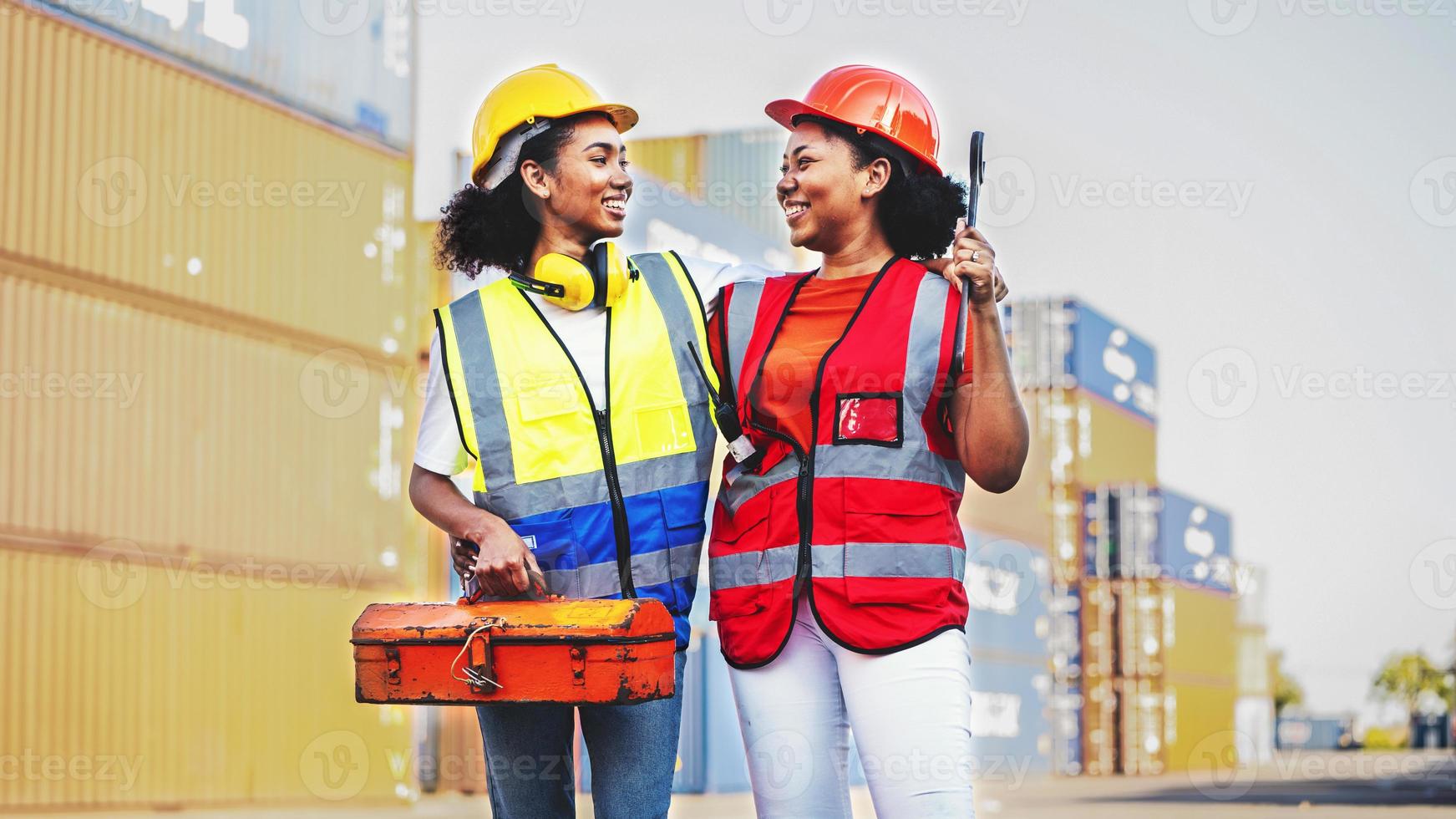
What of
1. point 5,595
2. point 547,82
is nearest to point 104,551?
point 5,595

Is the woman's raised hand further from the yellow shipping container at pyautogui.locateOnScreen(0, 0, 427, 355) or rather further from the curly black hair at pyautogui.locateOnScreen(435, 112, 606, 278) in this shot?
the yellow shipping container at pyautogui.locateOnScreen(0, 0, 427, 355)

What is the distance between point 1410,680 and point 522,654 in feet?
371

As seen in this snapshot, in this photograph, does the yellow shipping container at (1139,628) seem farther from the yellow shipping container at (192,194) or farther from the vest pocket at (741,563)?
the vest pocket at (741,563)

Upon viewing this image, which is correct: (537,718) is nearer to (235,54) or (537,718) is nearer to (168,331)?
(168,331)

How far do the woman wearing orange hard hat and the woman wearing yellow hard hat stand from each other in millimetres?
121

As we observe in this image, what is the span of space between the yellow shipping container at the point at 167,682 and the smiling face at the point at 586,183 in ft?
41.7

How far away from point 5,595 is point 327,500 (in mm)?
4302

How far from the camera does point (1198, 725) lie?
A: 3750 centimetres

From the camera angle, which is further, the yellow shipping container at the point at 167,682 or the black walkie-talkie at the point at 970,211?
the yellow shipping container at the point at 167,682

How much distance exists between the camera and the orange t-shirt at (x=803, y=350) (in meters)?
3.09

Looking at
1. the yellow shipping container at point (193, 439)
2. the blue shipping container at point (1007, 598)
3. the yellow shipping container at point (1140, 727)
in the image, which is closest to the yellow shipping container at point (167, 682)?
the yellow shipping container at point (193, 439)

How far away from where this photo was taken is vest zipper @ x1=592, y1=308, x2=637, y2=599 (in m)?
3.05

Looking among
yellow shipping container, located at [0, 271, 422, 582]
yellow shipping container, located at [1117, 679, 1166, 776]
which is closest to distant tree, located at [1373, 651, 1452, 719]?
yellow shipping container, located at [1117, 679, 1166, 776]

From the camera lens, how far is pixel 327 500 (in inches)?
719
